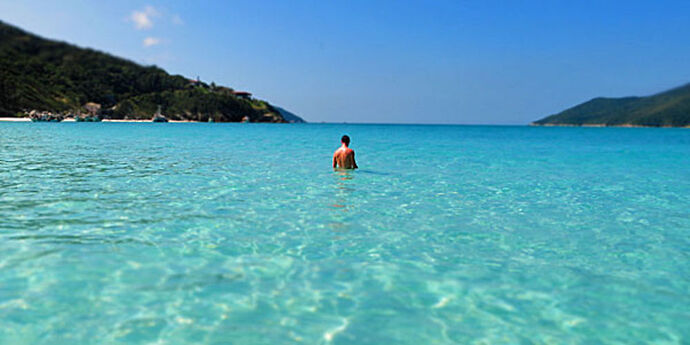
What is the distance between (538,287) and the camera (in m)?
6.00

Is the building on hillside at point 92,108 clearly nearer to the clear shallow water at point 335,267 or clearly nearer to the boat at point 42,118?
the boat at point 42,118

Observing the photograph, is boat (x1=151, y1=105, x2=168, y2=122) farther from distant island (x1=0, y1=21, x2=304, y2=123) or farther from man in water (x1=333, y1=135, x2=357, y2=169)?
man in water (x1=333, y1=135, x2=357, y2=169)

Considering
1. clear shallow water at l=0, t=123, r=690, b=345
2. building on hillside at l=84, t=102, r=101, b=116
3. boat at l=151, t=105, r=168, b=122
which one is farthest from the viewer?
boat at l=151, t=105, r=168, b=122

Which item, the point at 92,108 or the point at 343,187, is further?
the point at 92,108

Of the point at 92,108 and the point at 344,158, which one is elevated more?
the point at 92,108

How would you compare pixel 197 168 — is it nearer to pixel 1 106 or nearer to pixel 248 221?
pixel 248 221

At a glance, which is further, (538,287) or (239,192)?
(239,192)

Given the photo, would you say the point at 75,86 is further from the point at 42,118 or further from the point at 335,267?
the point at 335,267

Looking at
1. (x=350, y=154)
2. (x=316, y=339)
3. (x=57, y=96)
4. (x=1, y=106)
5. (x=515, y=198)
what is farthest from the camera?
(x=57, y=96)

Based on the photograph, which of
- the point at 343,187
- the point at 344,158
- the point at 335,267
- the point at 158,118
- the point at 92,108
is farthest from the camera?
the point at 158,118

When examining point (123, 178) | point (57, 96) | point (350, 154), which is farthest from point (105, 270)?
point (57, 96)

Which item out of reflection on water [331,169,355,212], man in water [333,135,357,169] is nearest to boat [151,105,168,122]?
man in water [333,135,357,169]

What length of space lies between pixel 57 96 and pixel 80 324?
531 ft

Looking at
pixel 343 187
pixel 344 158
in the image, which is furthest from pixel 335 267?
pixel 344 158
